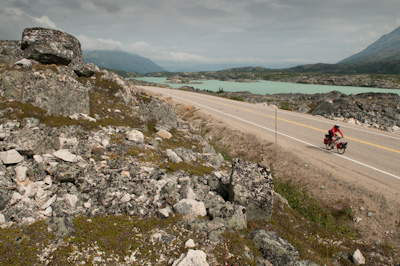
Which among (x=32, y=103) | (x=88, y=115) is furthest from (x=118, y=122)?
(x=32, y=103)

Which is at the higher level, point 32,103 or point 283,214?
point 32,103

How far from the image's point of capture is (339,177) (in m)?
10.2

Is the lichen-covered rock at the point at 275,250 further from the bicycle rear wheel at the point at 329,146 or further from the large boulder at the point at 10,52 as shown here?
the large boulder at the point at 10,52

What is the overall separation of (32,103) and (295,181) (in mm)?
12021

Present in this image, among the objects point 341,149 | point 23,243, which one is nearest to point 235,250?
point 23,243

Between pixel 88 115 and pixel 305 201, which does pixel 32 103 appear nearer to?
pixel 88 115

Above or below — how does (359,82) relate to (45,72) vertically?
above

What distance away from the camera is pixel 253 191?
643 cm

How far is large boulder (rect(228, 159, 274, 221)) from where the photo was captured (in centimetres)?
625

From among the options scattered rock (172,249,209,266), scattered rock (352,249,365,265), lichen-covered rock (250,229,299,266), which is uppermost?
scattered rock (172,249,209,266)

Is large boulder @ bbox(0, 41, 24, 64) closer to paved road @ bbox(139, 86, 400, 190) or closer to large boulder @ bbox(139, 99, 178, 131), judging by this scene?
large boulder @ bbox(139, 99, 178, 131)

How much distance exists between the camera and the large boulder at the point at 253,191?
20.5ft

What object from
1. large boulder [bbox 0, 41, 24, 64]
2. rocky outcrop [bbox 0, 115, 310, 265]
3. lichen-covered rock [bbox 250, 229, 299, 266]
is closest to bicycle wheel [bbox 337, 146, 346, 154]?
rocky outcrop [bbox 0, 115, 310, 265]

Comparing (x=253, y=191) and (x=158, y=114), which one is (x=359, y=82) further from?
(x=253, y=191)
